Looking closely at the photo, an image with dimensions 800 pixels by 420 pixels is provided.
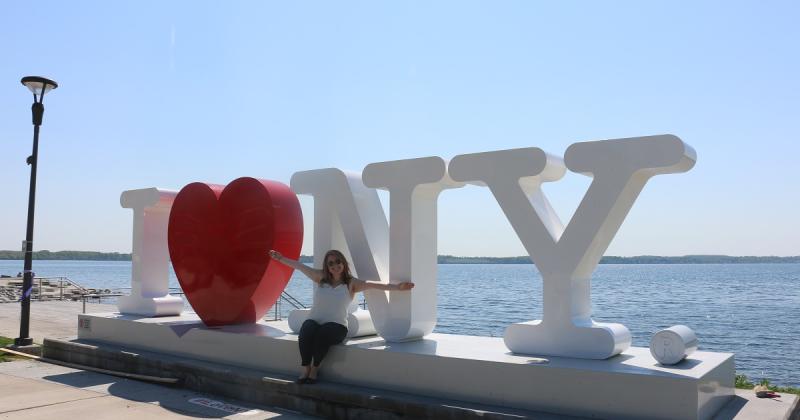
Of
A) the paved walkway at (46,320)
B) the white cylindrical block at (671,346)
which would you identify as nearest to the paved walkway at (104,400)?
the white cylindrical block at (671,346)

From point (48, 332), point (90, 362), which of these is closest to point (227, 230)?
point (90, 362)

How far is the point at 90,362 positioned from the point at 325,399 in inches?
181

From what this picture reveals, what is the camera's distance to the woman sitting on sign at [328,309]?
22.4 feet

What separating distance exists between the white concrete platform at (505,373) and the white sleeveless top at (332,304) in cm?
32

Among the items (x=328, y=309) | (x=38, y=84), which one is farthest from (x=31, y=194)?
(x=328, y=309)

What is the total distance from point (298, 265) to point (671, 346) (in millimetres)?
4031

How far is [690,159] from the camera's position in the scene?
5.66m

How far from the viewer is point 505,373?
19.0 feet

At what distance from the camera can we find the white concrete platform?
512 centimetres

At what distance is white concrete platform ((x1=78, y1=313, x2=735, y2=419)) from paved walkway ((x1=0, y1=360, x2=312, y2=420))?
669mm

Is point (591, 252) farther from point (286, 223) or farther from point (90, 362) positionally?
point (90, 362)

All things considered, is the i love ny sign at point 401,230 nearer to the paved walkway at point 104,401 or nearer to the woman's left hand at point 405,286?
the woman's left hand at point 405,286

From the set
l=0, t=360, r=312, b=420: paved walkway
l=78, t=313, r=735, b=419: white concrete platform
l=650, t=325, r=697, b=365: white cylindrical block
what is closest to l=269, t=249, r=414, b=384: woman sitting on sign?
l=78, t=313, r=735, b=419: white concrete platform

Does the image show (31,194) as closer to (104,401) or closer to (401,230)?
(104,401)
